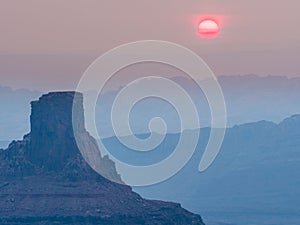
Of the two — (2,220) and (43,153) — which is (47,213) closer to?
(2,220)

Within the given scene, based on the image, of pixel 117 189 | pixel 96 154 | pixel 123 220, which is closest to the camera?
pixel 123 220

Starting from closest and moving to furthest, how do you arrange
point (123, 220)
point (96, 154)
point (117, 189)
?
point (123, 220)
point (117, 189)
point (96, 154)

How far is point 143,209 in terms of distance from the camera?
182 metres

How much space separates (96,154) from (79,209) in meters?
21.7

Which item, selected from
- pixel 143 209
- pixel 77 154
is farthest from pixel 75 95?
pixel 143 209

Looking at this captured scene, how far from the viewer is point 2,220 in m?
175

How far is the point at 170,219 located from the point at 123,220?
782cm

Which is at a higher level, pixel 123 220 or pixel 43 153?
pixel 43 153

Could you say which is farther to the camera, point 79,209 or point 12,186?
point 12,186

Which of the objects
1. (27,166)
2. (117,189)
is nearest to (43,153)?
(27,166)

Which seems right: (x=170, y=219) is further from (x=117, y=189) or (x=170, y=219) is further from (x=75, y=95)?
(x=75, y=95)

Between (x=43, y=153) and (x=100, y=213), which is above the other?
(x=43, y=153)

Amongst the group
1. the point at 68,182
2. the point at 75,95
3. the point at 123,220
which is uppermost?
the point at 75,95

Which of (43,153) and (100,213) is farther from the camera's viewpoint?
(43,153)
